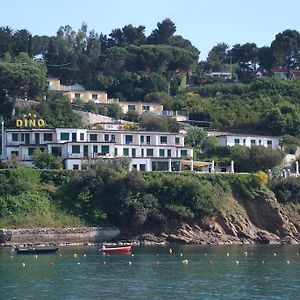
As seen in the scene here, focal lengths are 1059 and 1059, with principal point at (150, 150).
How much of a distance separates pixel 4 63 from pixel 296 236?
37392mm

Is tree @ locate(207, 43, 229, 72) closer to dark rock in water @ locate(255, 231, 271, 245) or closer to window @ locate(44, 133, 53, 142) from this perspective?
window @ locate(44, 133, 53, 142)

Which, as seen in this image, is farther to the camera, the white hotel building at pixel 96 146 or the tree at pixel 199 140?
the tree at pixel 199 140

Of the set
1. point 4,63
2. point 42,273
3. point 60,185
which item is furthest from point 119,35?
point 42,273

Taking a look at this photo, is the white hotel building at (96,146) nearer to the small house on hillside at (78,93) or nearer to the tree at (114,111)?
the tree at (114,111)

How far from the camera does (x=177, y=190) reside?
9031cm

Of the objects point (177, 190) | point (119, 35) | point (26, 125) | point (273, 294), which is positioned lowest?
point (273, 294)

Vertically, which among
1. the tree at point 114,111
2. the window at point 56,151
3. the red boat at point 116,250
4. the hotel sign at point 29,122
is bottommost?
the red boat at point 116,250

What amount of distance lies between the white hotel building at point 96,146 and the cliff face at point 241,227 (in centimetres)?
951

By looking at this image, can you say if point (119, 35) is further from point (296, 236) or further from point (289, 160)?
point (296, 236)

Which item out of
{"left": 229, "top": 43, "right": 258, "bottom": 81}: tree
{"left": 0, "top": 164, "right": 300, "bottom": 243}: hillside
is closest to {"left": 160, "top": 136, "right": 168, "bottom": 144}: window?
{"left": 0, "top": 164, "right": 300, "bottom": 243}: hillside

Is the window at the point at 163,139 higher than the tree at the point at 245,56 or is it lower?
lower

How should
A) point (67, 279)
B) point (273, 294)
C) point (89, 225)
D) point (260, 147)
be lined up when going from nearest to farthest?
point (273, 294) < point (67, 279) < point (89, 225) < point (260, 147)

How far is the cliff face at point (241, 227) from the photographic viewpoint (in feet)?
290

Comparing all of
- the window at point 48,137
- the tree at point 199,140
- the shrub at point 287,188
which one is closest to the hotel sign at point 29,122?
the window at point 48,137
